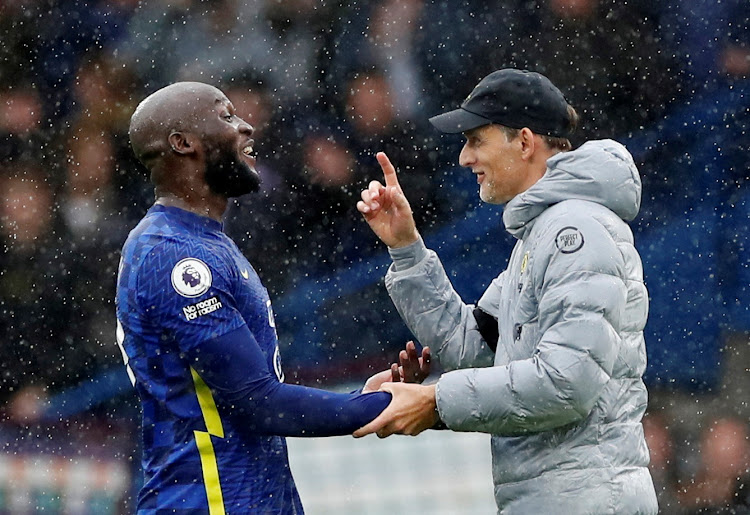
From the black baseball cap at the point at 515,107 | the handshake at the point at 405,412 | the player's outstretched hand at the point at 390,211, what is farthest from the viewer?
the player's outstretched hand at the point at 390,211

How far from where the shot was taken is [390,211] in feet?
10.8

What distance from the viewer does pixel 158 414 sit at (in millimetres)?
2699


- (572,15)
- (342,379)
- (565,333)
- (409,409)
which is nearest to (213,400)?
(409,409)

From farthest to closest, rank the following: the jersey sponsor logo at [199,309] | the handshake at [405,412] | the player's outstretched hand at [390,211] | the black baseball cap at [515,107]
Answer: the player's outstretched hand at [390,211], the black baseball cap at [515,107], the handshake at [405,412], the jersey sponsor logo at [199,309]

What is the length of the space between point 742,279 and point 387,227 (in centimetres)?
232

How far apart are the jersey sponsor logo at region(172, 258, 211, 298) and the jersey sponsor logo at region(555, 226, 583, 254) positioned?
783 mm

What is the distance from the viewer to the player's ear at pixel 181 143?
9.23 ft

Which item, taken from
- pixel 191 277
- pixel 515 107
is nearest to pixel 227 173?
pixel 191 277

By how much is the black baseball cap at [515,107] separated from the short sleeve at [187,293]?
0.78 m

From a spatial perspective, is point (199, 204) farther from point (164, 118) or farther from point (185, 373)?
point (185, 373)

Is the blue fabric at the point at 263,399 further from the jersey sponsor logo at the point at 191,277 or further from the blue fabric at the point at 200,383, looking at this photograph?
the jersey sponsor logo at the point at 191,277

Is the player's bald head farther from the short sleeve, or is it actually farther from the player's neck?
the short sleeve

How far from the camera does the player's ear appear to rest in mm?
2814

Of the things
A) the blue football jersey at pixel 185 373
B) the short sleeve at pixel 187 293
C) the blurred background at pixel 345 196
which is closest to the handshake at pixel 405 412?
the blue football jersey at pixel 185 373
